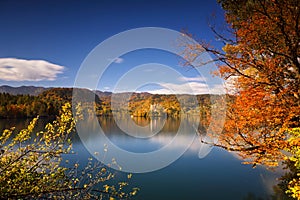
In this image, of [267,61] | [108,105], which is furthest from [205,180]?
[108,105]

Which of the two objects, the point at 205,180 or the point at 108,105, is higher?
the point at 108,105

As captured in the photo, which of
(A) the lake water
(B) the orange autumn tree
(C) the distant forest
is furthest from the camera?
(C) the distant forest

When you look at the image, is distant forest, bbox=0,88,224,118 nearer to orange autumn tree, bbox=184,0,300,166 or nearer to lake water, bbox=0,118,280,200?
lake water, bbox=0,118,280,200

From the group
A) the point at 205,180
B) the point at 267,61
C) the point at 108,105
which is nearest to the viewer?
the point at 267,61

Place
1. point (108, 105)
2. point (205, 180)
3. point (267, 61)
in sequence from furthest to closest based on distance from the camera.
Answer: point (108, 105) < point (205, 180) < point (267, 61)

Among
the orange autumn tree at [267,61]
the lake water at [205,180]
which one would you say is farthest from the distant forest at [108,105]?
the orange autumn tree at [267,61]

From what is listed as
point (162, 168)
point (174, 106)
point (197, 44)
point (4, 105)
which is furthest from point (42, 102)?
point (197, 44)

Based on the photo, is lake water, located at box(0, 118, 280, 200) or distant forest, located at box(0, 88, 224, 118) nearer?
lake water, located at box(0, 118, 280, 200)

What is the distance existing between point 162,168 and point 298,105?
1805cm

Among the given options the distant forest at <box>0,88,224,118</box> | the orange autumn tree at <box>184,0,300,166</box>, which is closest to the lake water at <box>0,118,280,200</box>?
the orange autumn tree at <box>184,0,300,166</box>

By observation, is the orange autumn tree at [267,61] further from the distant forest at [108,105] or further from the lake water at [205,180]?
the distant forest at [108,105]

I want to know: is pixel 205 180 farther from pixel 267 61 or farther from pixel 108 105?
pixel 108 105

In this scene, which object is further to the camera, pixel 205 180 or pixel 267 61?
pixel 205 180

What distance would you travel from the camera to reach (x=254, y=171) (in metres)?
20.3
